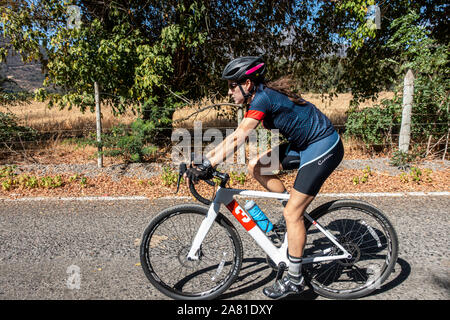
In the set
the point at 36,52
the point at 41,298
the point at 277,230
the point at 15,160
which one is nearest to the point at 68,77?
the point at 36,52

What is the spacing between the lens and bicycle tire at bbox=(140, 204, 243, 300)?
2965 mm

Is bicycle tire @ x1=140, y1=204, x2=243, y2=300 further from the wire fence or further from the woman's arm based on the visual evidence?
the wire fence

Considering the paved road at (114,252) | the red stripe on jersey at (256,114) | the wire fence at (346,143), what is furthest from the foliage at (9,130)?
the red stripe on jersey at (256,114)

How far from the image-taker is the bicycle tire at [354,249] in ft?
9.98

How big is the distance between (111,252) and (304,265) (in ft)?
6.89

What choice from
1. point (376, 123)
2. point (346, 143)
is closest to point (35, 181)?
point (346, 143)

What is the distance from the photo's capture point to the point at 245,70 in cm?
279

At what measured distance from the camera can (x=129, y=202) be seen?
18.0 feet

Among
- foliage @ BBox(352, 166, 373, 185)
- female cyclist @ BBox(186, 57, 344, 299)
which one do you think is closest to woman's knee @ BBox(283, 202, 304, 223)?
female cyclist @ BBox(186, 57, 344, 299)

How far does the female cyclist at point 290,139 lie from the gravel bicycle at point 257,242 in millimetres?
162

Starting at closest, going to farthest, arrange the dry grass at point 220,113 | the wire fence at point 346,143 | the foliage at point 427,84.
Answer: the foliage at point 427,84 < the wire fence at point 346,143 < the dry grass at point 220,113

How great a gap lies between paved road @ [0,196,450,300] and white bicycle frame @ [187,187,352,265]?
15.0 inches

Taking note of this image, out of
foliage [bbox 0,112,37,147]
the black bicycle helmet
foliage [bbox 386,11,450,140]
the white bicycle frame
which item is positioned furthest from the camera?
foliage [bbox 0,112,37,147]

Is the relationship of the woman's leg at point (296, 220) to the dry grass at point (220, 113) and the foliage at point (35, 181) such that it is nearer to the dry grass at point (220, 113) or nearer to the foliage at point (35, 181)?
the foliage at point (35, 181)
